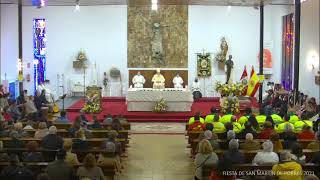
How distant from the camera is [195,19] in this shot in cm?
2533

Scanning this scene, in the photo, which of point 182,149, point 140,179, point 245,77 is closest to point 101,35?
point 245,77

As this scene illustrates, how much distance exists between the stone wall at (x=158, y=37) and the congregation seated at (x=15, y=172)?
17.4 m

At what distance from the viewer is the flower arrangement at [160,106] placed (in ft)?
63.9

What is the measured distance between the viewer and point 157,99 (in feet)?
64.8

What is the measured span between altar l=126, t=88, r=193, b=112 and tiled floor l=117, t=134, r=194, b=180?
374cm

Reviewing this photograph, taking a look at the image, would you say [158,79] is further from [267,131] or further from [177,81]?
[267,131]

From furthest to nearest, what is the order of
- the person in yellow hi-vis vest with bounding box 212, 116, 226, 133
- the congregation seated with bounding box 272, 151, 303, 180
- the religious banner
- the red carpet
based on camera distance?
1. the religious banner
2. the red carpet
3. the person in yellow hi-vis vest with bounding box 212, 116, 226, 133
4. the congregation seated with bounding box 272, 151, 303, 180

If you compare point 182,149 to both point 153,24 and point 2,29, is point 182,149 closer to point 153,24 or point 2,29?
point 153,24

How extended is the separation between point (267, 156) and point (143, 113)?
10.9m

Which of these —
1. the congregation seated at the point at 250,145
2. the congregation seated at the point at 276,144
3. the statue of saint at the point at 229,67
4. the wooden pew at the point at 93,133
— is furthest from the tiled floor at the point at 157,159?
the statue of saint at the point at 229,67

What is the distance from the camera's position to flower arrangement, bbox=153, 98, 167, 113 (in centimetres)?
1947

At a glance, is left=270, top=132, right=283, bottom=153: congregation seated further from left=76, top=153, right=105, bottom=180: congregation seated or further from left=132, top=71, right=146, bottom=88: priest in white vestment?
left=132, top=71, right=146, bottom=88: priest in white vestment

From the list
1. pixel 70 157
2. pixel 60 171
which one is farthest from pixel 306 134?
pixel 60 171

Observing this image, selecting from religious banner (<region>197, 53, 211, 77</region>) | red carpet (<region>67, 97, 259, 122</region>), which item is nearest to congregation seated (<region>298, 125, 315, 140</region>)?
red carpet (<region>67, 97, 259, 122</region>)
